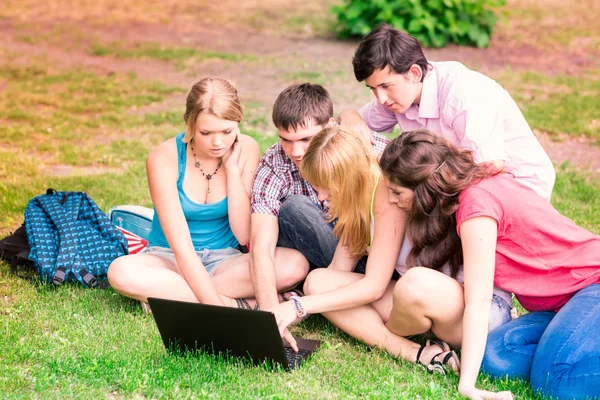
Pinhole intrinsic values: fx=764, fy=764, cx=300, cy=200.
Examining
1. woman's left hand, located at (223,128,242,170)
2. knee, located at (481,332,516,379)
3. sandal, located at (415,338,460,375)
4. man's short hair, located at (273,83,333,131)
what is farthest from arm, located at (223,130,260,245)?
knee, located at (481,332,516,379)

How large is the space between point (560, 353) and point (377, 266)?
84cm

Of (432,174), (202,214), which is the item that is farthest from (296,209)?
(432,174)

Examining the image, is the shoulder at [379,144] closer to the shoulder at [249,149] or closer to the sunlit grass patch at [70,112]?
the shoulder at [249,149]

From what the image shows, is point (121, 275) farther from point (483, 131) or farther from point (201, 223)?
point (483, 131)

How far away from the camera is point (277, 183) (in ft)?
12.8

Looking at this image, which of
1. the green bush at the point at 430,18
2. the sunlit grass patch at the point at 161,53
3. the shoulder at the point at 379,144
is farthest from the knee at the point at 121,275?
the green bush at the point at 430,18

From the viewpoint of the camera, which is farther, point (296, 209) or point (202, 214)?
point (202, 214)

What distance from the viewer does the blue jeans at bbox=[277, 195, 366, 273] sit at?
3742 millimetres

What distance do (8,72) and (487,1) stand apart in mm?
6400

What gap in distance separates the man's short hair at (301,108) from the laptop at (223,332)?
1073 millimetres

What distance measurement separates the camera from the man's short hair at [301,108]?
3705 mm

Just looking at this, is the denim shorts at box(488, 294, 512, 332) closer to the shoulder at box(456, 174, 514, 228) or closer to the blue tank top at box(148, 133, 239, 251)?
the shoulder at box(456, 174, 514, 228)

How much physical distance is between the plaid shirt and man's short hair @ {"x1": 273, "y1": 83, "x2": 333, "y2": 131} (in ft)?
0.78

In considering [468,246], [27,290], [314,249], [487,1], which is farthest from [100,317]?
[487,1]
